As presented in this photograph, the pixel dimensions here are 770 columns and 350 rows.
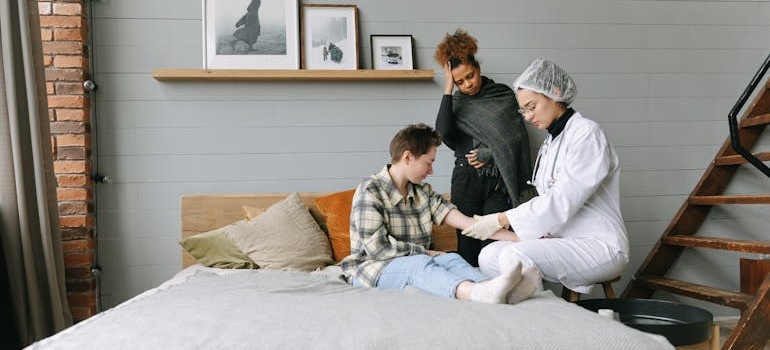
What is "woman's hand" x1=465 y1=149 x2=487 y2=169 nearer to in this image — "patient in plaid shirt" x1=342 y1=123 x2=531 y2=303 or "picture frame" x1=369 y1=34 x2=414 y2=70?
"patient in plaid shirt" x1=342 y1=123 x2=531 y2=303

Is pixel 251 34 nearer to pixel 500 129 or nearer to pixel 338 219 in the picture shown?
pixel 338 219

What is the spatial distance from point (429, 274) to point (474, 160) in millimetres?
1124

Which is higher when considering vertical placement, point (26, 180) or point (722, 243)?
point (26, 180)

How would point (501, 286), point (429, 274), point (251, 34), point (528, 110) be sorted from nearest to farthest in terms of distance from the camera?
point (501, 286)
point (429, 274)
point (528, 110)
point (251, 34)

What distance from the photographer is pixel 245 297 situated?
6.54ft

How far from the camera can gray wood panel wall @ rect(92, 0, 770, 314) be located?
135 inches

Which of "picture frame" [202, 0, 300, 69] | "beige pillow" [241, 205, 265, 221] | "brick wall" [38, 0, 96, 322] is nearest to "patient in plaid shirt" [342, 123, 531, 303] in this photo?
"beige pillow" [241, 205, 265, 221]

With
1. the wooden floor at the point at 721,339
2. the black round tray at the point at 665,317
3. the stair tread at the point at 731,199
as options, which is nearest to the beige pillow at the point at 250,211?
Answer: the black round tray at the point at 665,317

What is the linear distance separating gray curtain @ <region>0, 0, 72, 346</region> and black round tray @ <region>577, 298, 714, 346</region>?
216 cm

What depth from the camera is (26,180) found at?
2877mm

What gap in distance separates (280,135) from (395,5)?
2.93ft

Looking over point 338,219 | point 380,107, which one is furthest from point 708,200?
point 338,219

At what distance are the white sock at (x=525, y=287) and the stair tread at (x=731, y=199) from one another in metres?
1.68

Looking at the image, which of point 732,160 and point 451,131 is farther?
point 732,160
